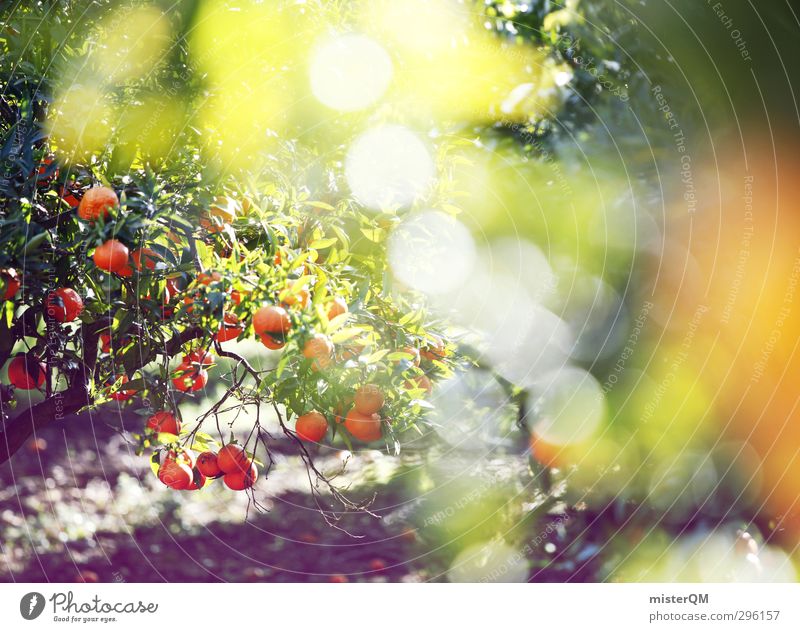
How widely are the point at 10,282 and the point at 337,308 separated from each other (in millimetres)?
312

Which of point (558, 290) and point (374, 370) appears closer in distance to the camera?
point (374, 370)

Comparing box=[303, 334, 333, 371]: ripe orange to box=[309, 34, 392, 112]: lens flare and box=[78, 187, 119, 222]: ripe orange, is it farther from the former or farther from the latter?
box=[309, 34, 392, 112]: lens flare

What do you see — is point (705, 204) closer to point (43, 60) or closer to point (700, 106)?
point (700, 106)

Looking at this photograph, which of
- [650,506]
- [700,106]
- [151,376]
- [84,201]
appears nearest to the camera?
[84,201]

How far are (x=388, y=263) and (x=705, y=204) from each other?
0.85 meters

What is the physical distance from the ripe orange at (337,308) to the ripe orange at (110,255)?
0.66 feet

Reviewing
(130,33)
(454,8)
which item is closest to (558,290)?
(454,8)

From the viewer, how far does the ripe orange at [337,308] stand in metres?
0.65

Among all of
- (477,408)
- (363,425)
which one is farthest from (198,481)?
(477,408)

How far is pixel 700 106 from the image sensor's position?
1.28 metres

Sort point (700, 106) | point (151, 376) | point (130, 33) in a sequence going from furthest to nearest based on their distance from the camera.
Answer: point (700, 106) < point (151, 376) < point (130, 33)

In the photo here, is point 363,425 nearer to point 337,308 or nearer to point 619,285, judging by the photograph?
point 337,308

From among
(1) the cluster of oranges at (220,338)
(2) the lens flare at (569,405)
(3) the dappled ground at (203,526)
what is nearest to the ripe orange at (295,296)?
(1) the cluster of oranges at (220,338)
